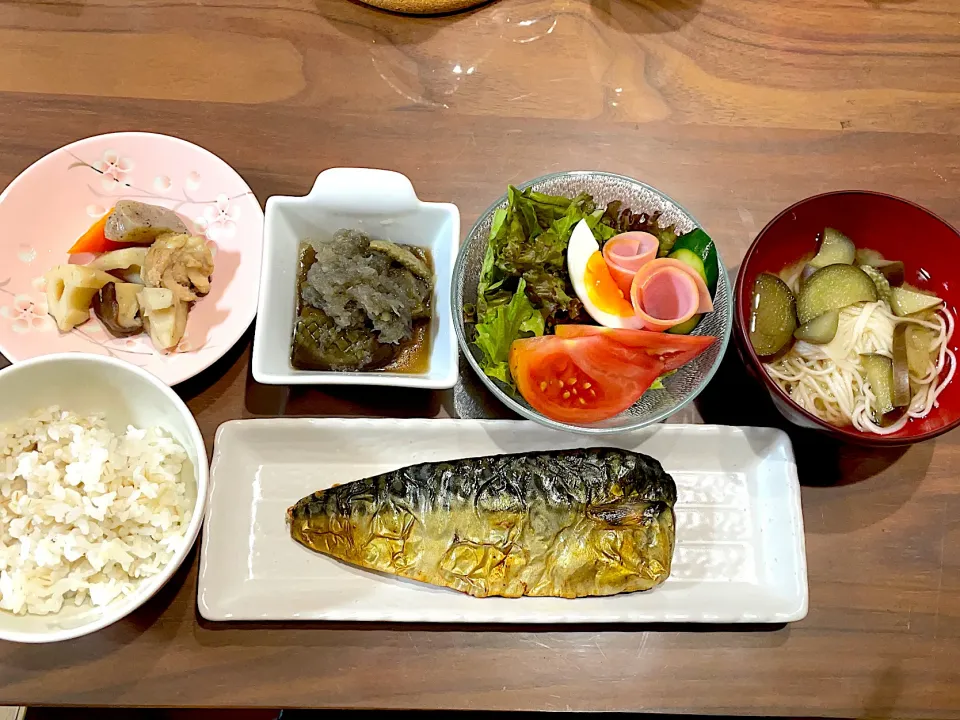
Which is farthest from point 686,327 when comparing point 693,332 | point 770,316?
point 770,316

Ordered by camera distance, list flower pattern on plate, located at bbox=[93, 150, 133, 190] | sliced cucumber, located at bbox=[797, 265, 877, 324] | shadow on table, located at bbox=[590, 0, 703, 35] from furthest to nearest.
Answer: shadow on table, located at bbox=[590, 0, 703, 35] < flower pattern on plate, located at bbox=[93, 150, 133, 190] < sliced cucumber, located at bbox=[797, 265, 877, 324]

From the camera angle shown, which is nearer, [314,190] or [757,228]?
[314,190]

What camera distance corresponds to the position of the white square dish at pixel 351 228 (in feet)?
4.34

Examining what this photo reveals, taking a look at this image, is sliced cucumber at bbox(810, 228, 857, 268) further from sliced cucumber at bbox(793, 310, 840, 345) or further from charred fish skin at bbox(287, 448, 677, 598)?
charred fish skin at bbox(287, 448, 677, 598)

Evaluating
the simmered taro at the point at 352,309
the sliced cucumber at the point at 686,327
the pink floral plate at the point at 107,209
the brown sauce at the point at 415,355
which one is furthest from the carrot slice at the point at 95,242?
the sliced cucumber at the point at 686,327

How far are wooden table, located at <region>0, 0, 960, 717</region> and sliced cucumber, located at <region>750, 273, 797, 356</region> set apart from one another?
0.52ft

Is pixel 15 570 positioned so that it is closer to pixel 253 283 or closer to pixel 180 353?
pixel 180 353

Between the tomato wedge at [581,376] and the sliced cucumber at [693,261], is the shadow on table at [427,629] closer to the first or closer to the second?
the tomato wedge at [581,376]

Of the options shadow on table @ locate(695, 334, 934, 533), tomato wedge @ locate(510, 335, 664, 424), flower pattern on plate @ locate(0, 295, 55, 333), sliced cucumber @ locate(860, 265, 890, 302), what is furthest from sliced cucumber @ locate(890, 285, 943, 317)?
flower pattern on plate @ locate(0, 295, 55, 333)

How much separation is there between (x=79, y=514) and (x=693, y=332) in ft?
3.73

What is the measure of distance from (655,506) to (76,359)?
1.06 metres

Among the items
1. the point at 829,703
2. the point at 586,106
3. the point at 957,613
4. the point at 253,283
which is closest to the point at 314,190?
the point at 253,283

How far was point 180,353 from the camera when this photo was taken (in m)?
1.42

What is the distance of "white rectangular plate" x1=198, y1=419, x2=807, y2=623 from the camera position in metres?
1.32
